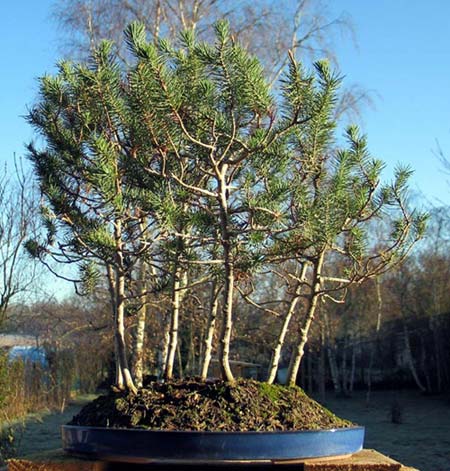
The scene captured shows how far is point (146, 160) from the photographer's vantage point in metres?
3.30

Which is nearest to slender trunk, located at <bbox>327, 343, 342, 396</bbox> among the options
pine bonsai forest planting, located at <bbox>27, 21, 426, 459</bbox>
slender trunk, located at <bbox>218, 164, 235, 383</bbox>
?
pine bonsai forest planting, located at <bbox>27, 21, 426, 459</bbox>

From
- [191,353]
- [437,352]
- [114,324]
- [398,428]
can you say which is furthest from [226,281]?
[437,352]

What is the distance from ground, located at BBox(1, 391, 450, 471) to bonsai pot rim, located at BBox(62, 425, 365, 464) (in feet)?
18.9

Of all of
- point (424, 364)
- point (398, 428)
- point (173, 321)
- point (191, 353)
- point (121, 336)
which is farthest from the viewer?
point (424, 364)

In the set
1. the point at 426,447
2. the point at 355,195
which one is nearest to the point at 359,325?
the point at 426,447

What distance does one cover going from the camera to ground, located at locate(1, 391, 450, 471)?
9859 mm

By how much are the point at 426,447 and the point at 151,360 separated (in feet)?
19.7

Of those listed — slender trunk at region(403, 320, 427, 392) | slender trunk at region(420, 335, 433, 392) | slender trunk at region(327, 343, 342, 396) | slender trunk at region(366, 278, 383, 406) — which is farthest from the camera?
slender trunk at region(327, 343, 342, 396)

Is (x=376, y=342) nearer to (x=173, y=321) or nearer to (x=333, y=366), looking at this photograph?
(x=333, y=366)

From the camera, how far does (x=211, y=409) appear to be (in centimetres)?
292

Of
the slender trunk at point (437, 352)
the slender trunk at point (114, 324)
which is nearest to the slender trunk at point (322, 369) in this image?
the slender trunk at point (437, 352)

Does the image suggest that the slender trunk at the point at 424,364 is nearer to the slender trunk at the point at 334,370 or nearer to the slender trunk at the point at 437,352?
the slender trunk at the point at 437,352

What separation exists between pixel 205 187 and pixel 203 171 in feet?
1.15

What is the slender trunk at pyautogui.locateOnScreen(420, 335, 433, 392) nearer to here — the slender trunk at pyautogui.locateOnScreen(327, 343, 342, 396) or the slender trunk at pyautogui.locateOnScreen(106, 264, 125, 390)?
the slender trunk at pyautogui.locateOnScreen(327, 343, 342, 396)
